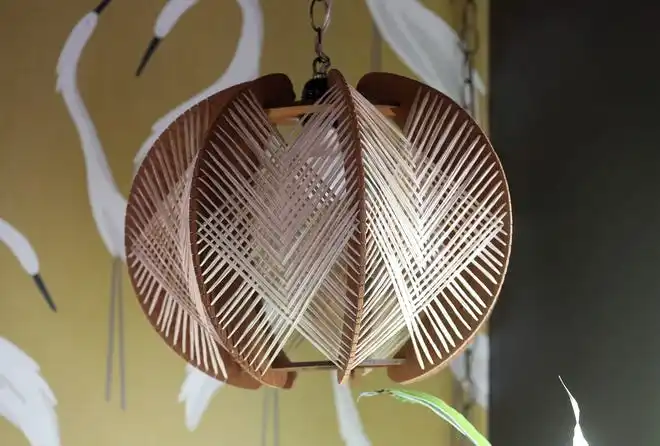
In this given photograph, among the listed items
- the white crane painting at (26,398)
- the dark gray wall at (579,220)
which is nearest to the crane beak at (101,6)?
the white crane painting at (26,398)

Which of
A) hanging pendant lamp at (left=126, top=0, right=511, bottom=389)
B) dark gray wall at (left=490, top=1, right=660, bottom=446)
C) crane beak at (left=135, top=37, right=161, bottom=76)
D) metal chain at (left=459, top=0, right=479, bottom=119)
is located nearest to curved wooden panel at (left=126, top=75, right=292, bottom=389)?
hanging pendant lamp at (left=126, top=0, right=511, bottom=389)

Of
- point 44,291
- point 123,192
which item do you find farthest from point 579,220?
point 44,291

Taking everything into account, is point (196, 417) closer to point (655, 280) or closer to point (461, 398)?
point (461, 398)

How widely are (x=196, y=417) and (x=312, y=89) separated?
2.48 feet

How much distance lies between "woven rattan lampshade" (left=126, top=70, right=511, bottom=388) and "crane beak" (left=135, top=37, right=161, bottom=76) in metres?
0.63

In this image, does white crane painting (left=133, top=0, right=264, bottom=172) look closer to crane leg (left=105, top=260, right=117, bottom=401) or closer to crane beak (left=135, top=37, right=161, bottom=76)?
crane beak (left=135, top=37, right=161, bottom=76)

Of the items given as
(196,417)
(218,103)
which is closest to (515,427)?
(196,417)

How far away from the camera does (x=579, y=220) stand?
43.5 inches

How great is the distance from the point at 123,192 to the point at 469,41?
28.6 inches

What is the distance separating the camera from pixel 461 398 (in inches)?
52.5

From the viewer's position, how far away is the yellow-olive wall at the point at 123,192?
1.28 meters

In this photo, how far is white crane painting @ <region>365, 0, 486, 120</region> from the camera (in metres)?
1.41

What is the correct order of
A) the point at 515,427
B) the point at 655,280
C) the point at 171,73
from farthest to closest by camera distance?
the point at 171,73
the point at 515,427
the point at 655,280

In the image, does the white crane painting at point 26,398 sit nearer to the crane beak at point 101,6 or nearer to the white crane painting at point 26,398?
the white crane painting at point 26,398
